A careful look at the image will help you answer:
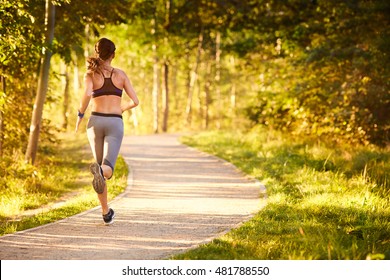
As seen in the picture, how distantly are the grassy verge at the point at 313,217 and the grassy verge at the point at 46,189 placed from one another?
3.04m

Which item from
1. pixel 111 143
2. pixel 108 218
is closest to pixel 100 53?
pixel 111 143

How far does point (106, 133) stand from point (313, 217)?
3.12 meters

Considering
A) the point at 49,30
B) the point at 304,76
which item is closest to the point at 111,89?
the point at 49,30

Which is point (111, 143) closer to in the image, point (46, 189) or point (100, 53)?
point (100, 53)

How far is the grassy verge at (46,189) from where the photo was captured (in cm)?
859

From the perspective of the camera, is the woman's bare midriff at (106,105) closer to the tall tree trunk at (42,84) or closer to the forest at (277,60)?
the forest at (277,60)

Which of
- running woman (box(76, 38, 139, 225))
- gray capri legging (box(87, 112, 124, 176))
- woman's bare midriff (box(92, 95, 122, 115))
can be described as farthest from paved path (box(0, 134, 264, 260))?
woman's bare midriff (box(92, 95, 122, 115))

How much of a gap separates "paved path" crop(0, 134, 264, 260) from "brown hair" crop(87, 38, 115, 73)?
2.23 m

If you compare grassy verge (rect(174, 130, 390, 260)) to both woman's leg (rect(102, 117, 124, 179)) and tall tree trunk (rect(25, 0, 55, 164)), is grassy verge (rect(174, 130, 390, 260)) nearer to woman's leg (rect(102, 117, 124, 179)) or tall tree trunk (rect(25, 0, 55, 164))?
woman's leg (rect(102, 117, 124, 179))

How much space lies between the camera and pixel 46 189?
11.6 meters

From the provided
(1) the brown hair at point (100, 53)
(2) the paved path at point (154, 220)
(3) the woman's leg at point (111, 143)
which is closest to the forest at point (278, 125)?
(2) the paved path at point (154, 220)

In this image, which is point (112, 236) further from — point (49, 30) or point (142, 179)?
point (49, 30)

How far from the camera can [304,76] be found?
58.8 ft

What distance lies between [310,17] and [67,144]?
10.7 meters
